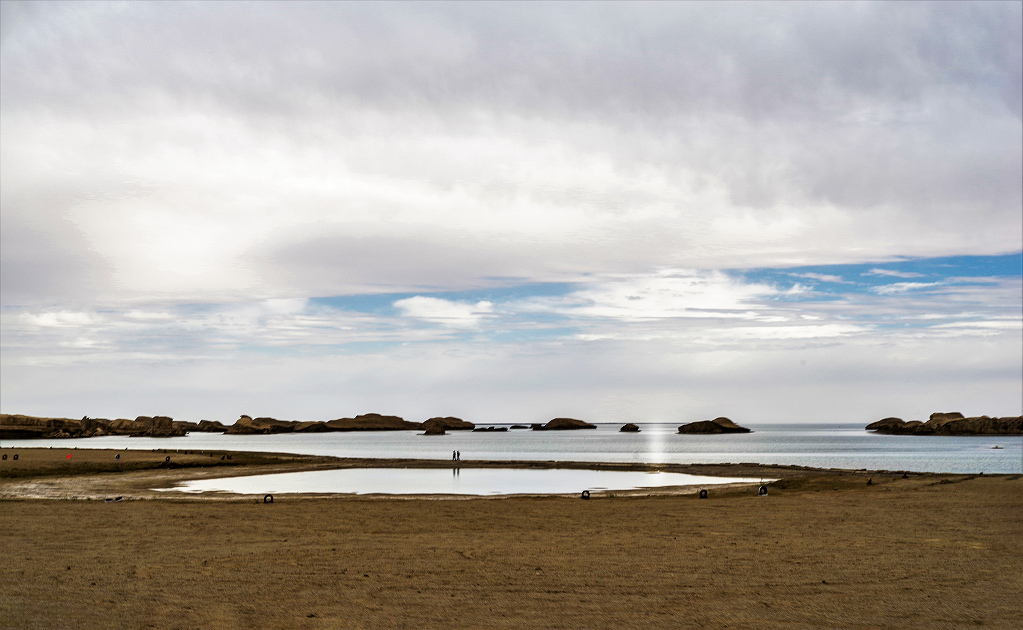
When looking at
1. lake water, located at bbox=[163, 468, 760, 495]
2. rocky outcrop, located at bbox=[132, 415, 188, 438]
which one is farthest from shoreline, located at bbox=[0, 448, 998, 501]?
rocky outcrop, located at bbox=[132, 415, 188, 438]

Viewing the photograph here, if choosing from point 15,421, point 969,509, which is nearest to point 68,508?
point 969,509

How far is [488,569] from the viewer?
1508 cm

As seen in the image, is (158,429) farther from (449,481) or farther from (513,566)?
(513,566)

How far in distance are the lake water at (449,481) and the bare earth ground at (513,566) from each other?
12577 millimetres

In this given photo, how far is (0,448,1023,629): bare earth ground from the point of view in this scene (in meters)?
11.4

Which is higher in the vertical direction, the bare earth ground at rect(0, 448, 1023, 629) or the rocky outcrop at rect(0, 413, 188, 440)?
the bare earth ground at rect(0, 448, 1023, 629)

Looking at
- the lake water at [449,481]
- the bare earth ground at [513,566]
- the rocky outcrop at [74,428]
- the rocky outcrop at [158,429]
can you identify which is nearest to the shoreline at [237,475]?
the lake water at [449,481]

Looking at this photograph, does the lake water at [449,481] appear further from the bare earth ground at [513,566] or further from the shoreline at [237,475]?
the bare earth ground at [513,566]

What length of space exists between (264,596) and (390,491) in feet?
92.4

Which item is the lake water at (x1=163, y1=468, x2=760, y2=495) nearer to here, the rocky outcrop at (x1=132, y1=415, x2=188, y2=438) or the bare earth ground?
the bare earth ground

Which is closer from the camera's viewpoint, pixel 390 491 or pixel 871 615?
pixel 871 615

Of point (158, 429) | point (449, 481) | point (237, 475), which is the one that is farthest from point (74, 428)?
point (449, 481)

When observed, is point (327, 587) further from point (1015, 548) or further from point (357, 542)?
point (1015, 548)

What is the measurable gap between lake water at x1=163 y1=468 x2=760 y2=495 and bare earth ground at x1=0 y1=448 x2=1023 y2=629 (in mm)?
12577
